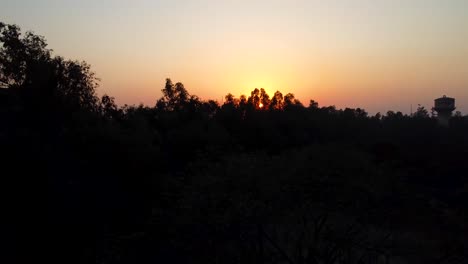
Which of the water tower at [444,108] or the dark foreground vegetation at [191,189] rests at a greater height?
the water tower at [444,108]

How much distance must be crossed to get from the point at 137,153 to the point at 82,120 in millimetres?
3728

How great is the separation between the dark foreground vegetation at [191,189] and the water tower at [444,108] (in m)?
27.7

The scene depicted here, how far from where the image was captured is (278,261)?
16.3 m

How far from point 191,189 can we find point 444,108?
64.3 m

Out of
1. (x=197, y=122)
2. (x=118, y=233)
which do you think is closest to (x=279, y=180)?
(x=118, y=233)

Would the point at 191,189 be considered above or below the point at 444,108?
below

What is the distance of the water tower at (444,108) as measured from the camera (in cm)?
7612

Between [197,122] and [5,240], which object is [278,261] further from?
[197,122]

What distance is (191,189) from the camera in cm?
1891

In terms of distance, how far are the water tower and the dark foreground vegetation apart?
2769 centimetres

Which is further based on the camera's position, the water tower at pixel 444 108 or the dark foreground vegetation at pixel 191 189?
the water tower at pixel 444 108

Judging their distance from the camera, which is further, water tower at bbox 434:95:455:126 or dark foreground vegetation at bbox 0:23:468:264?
water tower at bbox 434:95:455:126

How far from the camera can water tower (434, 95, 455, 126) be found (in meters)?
76.1

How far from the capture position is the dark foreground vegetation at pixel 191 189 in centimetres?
1670
